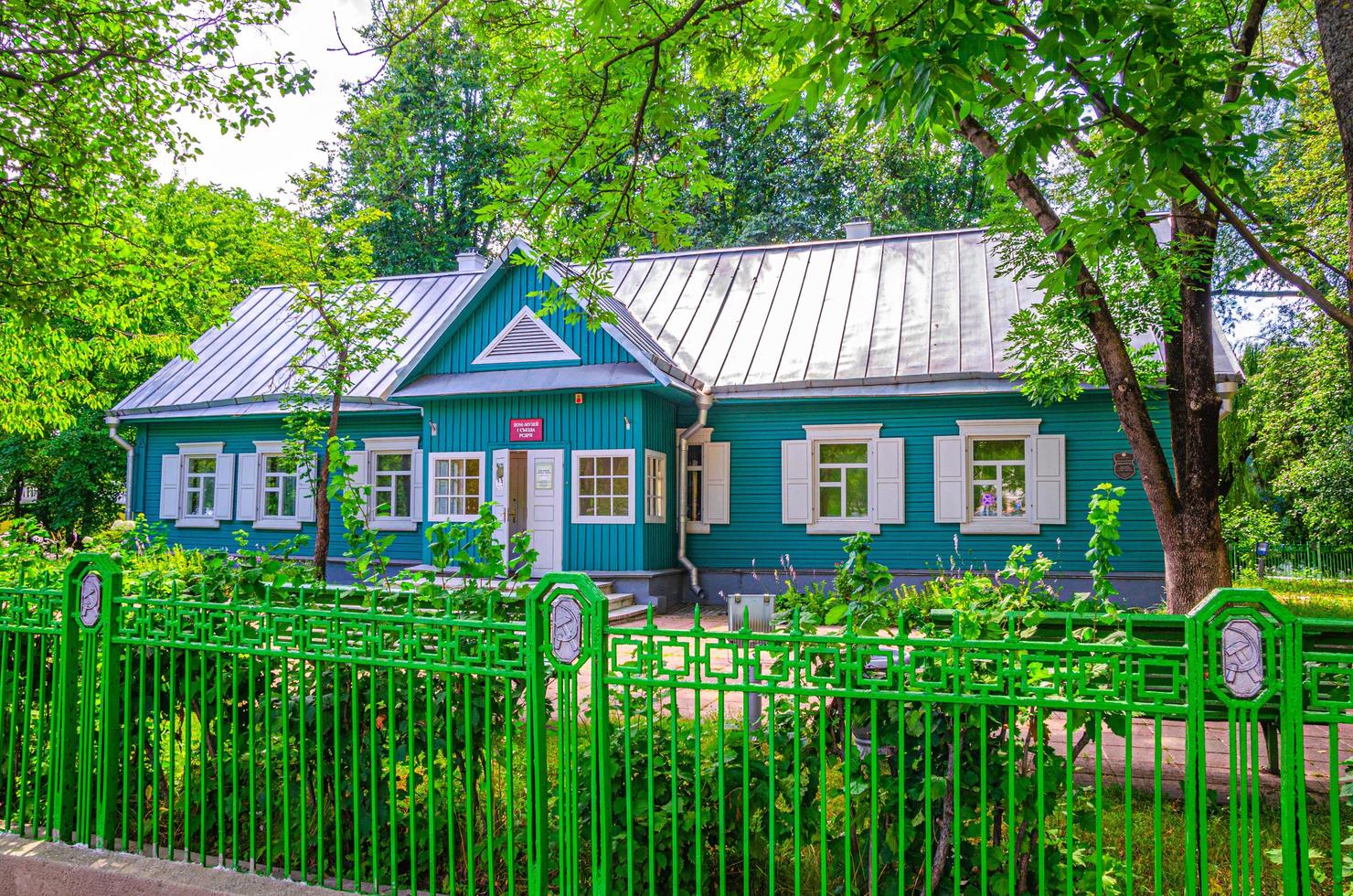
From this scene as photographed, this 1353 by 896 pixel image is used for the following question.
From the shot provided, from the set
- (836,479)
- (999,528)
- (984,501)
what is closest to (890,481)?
(836,479)

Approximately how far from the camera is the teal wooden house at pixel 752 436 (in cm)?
1292

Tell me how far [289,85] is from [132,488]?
13.6 meters

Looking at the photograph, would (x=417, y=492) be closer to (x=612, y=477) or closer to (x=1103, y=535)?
(x=612, y=477)

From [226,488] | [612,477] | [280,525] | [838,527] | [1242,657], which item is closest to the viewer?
[1242,657]

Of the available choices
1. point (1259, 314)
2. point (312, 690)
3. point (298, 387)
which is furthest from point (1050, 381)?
point (1259, 314)

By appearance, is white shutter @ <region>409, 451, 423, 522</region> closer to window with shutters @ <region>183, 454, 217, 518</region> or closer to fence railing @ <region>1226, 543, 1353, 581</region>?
window with shutters @ <region>183, 454, 217, 518</region>

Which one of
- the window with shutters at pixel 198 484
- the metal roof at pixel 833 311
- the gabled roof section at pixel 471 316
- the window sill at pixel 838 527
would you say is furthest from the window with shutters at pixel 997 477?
the window with shutters at pixel 198 484

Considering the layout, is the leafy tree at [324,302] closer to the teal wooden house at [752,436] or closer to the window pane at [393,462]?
the teal wooden house at [752,436]

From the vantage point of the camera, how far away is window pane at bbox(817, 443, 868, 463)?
1384cm

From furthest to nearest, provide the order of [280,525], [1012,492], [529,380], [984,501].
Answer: [280,525], [529,380], [984,501], [1012,492]

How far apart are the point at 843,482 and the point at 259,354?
492 inches

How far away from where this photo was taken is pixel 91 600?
12.6 feet

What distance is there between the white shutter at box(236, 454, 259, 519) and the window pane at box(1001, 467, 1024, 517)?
13.6m

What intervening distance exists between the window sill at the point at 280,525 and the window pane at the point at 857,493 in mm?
10122
